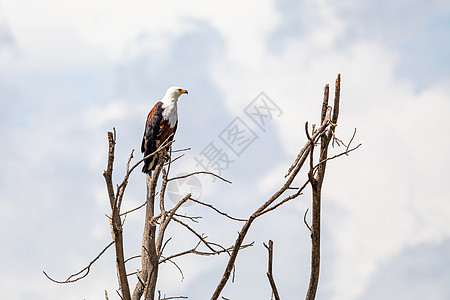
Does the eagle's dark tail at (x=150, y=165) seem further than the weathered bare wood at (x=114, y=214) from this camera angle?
Yes

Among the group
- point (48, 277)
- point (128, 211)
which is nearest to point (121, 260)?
point (48, 277)

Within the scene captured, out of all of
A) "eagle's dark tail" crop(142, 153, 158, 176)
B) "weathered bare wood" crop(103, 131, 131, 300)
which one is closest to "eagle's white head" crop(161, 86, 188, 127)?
"eagle's dark tail" crop(142, 153, 158, 176)

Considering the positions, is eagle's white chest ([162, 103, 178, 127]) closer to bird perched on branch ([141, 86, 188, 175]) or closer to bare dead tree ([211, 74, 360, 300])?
bird perched on branch ([141, 86, 188, 175])

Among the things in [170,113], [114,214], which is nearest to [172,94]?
[170,113]

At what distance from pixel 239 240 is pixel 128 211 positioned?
5.99 feet

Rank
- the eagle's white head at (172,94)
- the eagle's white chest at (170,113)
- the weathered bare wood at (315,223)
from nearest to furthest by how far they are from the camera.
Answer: the weathered bare wood at (315,223) < the eagle's white chest at (170,113) < the eagle's white head at (172,94)

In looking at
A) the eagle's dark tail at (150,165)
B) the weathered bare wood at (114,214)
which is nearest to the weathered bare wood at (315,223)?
the weathered bare wood at (114,214)

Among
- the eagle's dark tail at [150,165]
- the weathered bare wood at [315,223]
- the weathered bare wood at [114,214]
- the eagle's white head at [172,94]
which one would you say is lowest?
the weathered bare wood at [315,223]

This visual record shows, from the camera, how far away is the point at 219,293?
10.9 ft

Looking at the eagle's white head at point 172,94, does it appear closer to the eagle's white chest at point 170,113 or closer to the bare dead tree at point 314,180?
the eagle's white chest at point 170,113

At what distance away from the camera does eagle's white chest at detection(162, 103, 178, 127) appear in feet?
20.8

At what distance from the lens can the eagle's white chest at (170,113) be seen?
20.8ft

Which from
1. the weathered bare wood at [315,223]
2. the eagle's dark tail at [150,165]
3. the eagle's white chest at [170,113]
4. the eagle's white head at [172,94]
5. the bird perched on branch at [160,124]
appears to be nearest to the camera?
the weathered bare wood at [315,223]

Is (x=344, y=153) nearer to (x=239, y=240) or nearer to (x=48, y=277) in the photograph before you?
(x=239, y=240)
